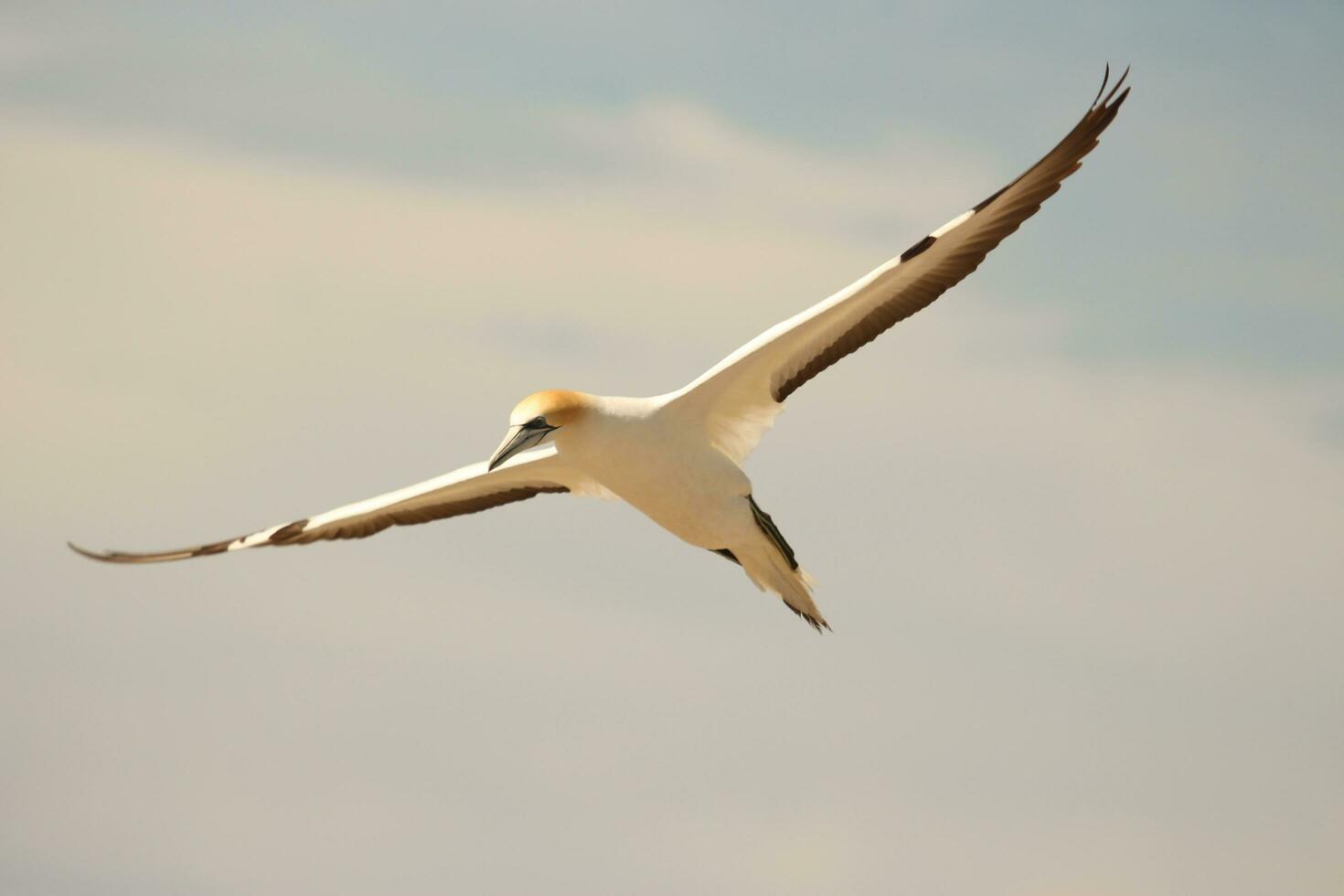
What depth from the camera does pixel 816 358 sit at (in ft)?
45.4

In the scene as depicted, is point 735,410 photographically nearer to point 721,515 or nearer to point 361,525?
point 721,515

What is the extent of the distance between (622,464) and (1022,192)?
351 centimetres

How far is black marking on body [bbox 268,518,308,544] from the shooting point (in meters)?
16.0

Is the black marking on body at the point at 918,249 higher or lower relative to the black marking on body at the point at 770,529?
higher

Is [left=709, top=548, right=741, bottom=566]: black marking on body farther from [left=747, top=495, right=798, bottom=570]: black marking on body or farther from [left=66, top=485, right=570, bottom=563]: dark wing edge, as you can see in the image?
[left=66, top=485, right=570, bottom=563]: dark wing edge

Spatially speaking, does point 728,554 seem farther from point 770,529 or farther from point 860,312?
point 860,312

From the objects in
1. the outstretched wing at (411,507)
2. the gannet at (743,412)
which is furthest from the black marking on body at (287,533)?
the gannet at (743,412)

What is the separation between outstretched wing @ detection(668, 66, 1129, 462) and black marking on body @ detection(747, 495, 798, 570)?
0.55m

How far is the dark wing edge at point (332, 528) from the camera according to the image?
52.0ft

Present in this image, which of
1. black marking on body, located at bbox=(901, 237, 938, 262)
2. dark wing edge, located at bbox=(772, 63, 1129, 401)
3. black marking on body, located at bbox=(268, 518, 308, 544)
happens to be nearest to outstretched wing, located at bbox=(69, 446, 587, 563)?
black marking on body, located at bbox=(268, 518, 308, 544)

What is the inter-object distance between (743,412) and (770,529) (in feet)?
3.11

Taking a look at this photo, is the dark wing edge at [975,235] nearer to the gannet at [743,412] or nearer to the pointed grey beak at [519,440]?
the gannet at [743,412]

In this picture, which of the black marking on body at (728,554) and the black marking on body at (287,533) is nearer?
the black marking on body at (728,554)

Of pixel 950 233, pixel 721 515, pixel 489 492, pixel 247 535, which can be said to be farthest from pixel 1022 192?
pixel 247 535
